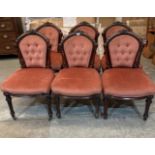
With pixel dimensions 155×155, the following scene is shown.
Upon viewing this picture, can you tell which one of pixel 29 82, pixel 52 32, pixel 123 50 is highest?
pixel 52 32

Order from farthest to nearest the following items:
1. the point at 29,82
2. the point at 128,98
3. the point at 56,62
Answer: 1. the point at 56,62
2. the point at 29,82
3. the point at 128,98

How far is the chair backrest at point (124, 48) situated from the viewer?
7.87 feet

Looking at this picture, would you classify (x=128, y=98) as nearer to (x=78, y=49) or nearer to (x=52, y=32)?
(x=78, y=49)

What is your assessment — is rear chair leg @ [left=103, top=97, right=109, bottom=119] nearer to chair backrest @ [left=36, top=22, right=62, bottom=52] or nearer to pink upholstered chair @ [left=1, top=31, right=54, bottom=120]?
pink upholstered chair @ [left=1, top=31, right=54, bottom=120]

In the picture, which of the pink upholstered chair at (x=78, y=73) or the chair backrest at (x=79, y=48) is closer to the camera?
the pink upholstered chair at (x=78, y=73)

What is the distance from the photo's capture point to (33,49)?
8.20ft

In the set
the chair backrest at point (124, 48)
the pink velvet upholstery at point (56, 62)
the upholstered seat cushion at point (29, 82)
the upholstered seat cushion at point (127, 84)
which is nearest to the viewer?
the upholstered seat cushion at point (127, 84)

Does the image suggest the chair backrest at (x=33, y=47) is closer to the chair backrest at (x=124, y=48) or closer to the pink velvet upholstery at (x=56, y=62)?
the pink velvet upholstery at (x=56, y=62)

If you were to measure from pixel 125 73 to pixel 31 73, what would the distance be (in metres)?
1.07

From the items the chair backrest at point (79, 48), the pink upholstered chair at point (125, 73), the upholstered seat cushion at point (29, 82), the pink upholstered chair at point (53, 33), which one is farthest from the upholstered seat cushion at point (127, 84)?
the pink upholstered chair at point (53, 33)

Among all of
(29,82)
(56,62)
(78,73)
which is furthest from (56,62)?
(29,82)

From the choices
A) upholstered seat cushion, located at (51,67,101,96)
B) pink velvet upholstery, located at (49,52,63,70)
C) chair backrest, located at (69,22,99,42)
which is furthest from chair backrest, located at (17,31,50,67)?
chair backrest, located at (69,22,99,42)

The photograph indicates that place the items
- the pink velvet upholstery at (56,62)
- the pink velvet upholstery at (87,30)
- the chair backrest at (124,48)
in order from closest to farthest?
the chair backrest at (124,48) < the pink velvet upholstery at (56,62) < the pink velvet upholstery at (87,30)

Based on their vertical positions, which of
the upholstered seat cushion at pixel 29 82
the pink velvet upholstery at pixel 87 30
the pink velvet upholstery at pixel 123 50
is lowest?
the upholstered seat cushion at pixel 29 82
